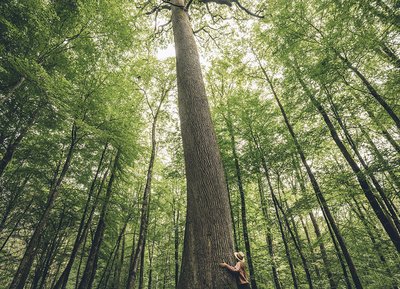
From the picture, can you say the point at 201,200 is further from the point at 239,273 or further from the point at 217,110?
the point at 217,110

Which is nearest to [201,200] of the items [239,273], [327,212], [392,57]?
[239,273]

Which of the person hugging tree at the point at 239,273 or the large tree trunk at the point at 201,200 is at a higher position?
the large tree trunk at the point at 201,200

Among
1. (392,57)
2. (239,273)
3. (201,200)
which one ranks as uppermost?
(392,57)

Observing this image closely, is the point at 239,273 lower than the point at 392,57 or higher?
lower

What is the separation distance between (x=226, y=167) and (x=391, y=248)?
20.9ft

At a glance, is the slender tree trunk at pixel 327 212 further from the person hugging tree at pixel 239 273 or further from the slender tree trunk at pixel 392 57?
the person hugging tree at pixel 239 273

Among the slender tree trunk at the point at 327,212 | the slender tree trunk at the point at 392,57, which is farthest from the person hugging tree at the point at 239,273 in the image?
the slender tree trunk at the point at 392,57

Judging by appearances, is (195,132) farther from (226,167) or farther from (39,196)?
(39,196)

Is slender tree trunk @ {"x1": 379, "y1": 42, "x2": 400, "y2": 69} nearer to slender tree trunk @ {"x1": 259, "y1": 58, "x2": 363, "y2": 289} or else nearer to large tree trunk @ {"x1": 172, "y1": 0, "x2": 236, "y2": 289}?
slender tree trunk @ {"x1": 259, "y1": 58, "x2": 363, "y2": 289}

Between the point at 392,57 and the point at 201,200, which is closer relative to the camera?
the point at 201,200

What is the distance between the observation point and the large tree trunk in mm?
1991

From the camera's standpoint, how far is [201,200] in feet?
7.73

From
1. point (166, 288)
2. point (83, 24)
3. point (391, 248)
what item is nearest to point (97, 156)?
point (83, 24)

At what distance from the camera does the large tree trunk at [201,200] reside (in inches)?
78.4
